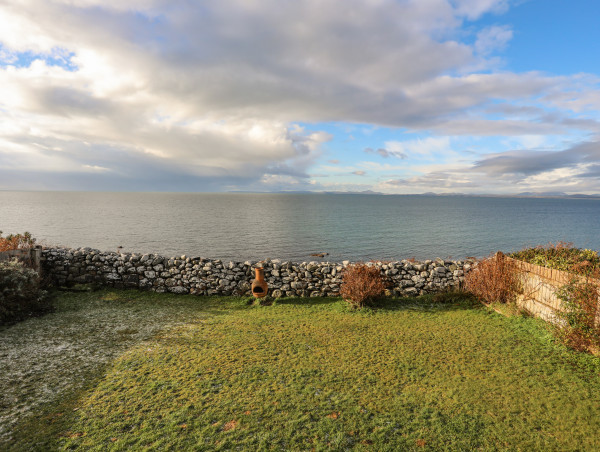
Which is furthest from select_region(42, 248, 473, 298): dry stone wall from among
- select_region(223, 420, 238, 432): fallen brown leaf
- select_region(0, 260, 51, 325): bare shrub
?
select_region(223, 420, 238, 432): fallen brown leaf

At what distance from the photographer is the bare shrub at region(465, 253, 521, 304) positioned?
35.4 ft

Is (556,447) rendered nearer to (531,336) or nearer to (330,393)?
(330,393)

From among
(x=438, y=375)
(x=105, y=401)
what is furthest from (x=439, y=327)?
(x=105, y=401)

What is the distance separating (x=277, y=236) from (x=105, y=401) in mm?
38162

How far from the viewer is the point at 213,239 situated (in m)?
41.3

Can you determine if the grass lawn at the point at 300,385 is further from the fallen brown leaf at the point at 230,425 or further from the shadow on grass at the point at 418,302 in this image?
the shadow on grass at the point at 418,302

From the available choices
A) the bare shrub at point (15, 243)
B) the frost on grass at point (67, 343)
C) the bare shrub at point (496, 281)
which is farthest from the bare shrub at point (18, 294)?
the bare shrub at point (496, 281)

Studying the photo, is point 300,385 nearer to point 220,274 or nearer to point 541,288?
point 220,274

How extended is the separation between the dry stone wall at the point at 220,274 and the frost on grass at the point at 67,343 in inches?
48.4

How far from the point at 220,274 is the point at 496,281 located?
10.2 m

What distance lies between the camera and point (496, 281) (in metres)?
11.1

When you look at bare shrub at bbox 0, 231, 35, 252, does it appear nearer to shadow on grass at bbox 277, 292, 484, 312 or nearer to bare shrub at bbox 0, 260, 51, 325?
bare shrub at bbox 0, 260, 51, 325

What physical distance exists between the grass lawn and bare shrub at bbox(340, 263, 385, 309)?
1.06 metres

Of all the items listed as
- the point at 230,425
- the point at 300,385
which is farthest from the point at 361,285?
the point at 230,425
